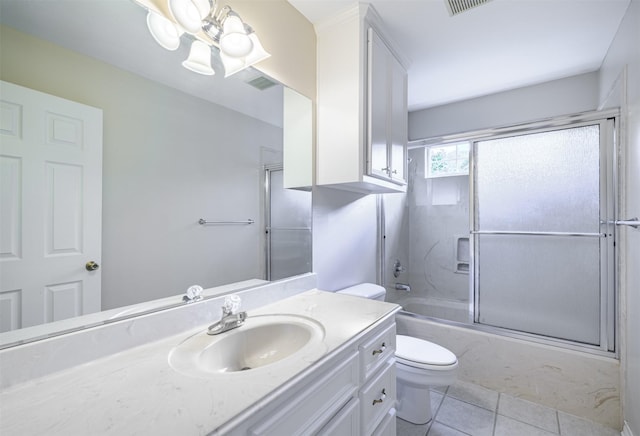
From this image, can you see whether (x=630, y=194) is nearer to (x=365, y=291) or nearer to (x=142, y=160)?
(x=365, y=291)

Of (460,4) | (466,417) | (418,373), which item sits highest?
(460,4)

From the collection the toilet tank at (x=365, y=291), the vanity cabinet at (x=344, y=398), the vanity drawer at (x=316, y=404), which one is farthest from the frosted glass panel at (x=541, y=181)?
the vanity drawer at (x=316, y=404)

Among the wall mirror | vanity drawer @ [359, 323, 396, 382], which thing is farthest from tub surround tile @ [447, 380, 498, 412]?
the wall mirror

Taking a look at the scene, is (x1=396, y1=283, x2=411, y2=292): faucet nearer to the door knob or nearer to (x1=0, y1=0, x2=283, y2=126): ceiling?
(x1=0, y1=0, x2=283, y2=126): ceiling

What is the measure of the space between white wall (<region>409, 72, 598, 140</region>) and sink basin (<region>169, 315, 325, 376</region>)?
2.47 metres

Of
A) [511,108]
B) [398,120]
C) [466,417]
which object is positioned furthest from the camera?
[511,108]

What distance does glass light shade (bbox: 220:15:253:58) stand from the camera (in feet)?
3.51

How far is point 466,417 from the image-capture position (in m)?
1.66

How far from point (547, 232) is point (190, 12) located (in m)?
2.66

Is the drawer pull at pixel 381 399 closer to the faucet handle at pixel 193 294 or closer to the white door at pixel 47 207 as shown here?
the faucet handle at pixel 193 294

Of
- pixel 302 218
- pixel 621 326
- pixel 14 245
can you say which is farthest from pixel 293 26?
pixel 621 326

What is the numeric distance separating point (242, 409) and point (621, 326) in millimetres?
2186

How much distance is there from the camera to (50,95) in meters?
0.71

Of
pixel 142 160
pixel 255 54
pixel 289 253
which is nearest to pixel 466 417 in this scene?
pixel 289 253
